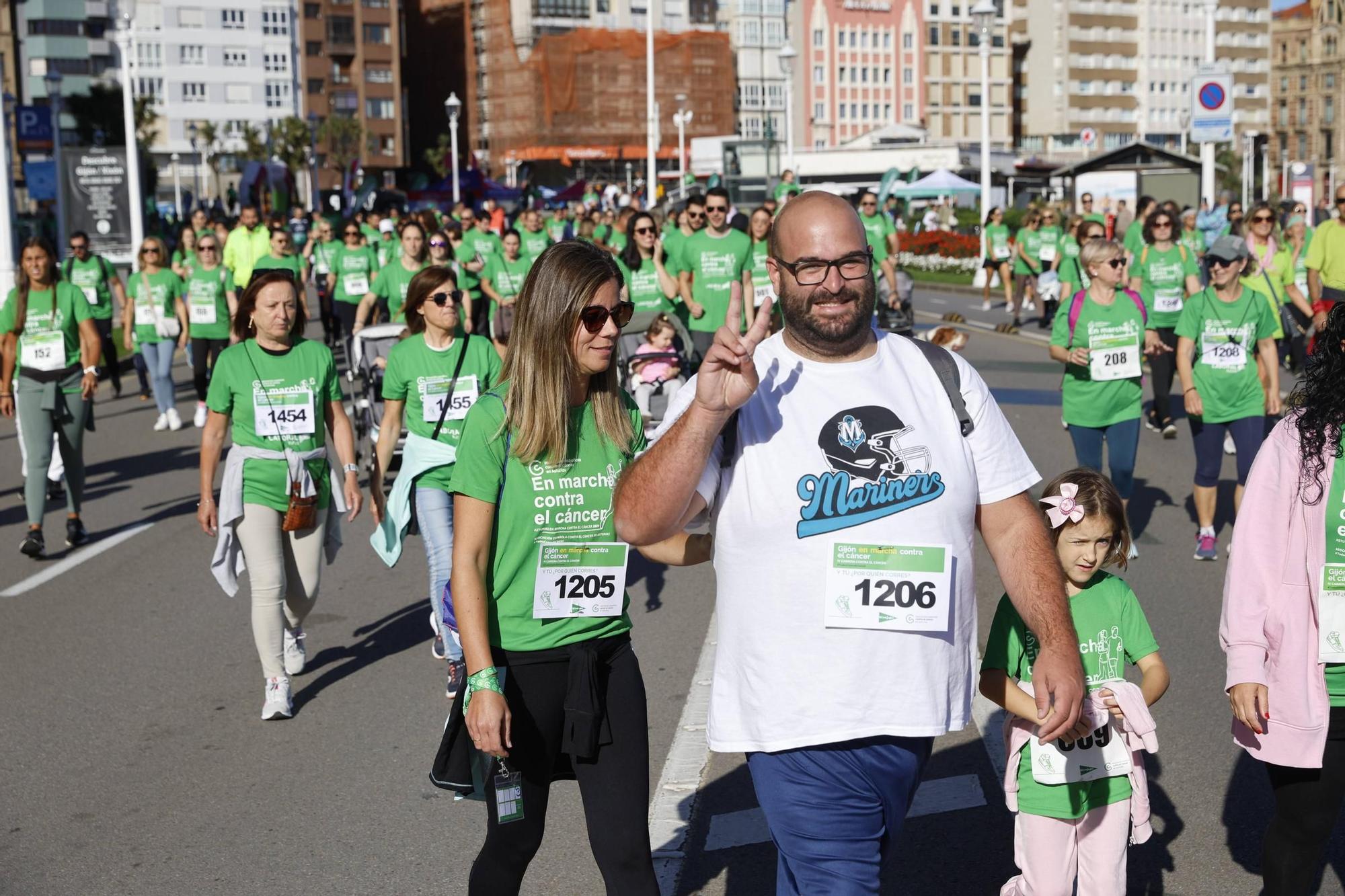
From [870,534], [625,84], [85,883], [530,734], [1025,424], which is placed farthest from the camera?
[625,84]

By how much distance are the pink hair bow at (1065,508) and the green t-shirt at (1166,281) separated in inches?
437

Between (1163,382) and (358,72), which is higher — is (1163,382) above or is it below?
below

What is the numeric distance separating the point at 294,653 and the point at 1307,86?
195898mm

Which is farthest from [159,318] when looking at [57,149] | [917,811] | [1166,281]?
[57,149]

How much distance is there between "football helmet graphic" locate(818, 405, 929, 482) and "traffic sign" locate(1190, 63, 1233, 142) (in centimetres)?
2731

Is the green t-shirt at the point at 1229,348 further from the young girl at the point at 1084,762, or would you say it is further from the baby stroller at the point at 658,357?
the young girl at the point at 1084,762

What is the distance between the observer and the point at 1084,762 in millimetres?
4039

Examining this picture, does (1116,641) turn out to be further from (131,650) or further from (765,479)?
(131,650)

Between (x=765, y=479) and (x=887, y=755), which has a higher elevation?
(x=765, y=479)

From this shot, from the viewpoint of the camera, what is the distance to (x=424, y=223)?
15.2 meters

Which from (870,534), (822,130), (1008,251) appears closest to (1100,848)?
(870,534)

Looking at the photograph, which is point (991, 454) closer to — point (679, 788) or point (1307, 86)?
point (679, 788)

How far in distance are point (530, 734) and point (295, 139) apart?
11246 centimetres

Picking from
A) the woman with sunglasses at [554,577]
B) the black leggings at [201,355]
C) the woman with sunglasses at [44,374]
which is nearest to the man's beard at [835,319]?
the woman with sunglasses at [554,577]
